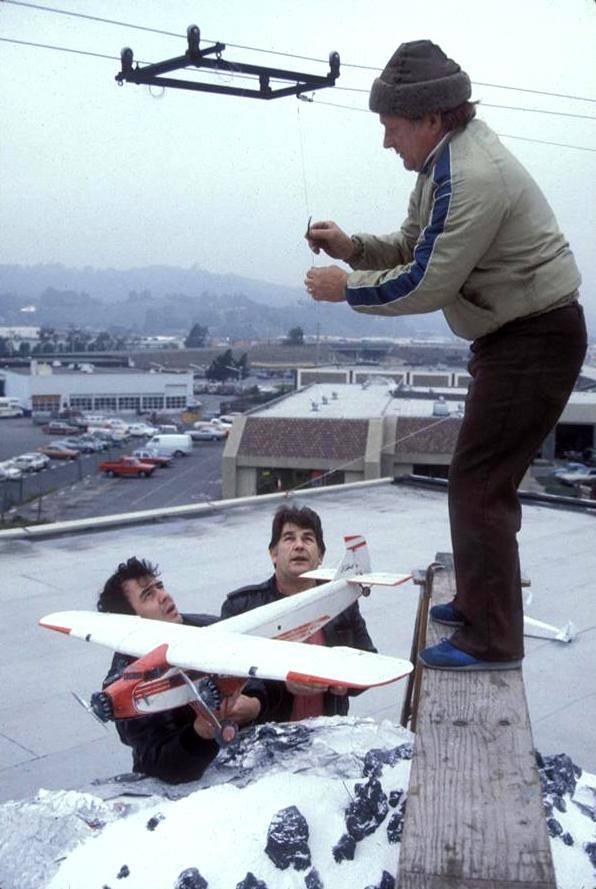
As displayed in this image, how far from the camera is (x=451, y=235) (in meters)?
2.72

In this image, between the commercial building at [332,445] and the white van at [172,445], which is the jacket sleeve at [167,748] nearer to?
the commercial building at [332,445]

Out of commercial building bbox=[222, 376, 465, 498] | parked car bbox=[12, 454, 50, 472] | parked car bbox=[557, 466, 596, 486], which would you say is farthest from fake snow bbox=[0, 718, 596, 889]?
→ parked car bbox=[12, 454, 50, 472]

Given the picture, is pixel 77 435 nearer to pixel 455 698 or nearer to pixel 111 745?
pixel 111 745

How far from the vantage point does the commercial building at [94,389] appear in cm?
4681

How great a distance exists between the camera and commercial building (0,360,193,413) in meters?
46.8

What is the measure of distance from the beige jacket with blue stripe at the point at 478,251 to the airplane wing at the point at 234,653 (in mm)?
1107

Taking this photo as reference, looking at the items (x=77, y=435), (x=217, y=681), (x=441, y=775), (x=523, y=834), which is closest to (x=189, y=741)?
(x=217, y=681)

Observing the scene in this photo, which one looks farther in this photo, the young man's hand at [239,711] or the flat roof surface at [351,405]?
the flat roof surface at [351,405]

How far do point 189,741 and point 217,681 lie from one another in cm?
26

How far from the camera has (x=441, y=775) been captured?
2.18 meters

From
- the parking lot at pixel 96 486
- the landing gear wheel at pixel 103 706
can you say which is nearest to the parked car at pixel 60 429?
the parking lot at pixel 96 486

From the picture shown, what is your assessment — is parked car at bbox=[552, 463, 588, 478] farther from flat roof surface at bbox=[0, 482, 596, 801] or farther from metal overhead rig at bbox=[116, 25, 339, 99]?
metal overhead rig at bbox=[116, 25, 339, 99]

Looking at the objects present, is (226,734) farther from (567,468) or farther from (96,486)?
(96,486)

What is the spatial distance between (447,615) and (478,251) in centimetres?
121
